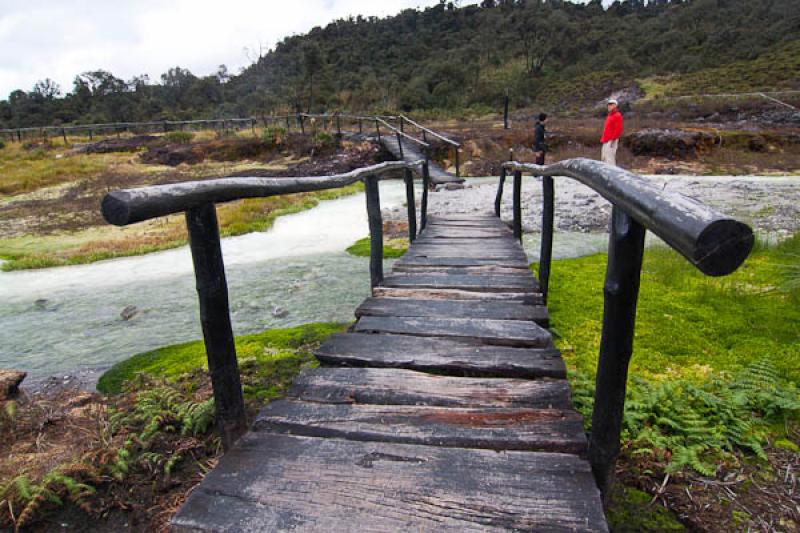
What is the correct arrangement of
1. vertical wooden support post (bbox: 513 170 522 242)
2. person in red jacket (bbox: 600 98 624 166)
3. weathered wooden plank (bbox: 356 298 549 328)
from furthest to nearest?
person in red jacket (bbox: 600 98 624 166), vertical wooden support post (bbox: 513 170 522 242), weathered wooden plank (bbox: 356 298 549 328)

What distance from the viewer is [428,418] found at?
1760 millimetres

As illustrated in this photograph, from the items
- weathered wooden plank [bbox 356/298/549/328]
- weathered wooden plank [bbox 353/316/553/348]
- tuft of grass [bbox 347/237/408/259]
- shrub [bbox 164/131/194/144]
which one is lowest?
tuft of grass [bbox 347/237/408/259]

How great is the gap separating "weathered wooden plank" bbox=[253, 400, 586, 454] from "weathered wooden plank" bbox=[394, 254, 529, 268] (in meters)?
2.41

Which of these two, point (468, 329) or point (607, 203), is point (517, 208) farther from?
point (607, 203)

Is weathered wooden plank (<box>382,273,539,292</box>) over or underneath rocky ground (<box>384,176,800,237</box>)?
over

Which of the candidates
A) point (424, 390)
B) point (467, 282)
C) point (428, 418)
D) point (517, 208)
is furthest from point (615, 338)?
point (517, 208)

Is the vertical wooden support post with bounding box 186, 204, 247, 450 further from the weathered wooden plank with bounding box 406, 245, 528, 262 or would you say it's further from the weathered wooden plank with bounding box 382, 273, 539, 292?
the weathered wooden plank with bounding box 406, 245, 528, 262

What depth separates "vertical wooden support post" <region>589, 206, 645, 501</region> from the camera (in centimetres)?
135

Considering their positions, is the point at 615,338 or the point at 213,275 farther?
the point at 213,275

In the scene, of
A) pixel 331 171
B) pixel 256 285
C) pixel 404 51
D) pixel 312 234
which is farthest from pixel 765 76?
pixel 404 51

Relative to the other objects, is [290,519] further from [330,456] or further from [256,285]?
[256,285]

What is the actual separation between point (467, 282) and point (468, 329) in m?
1.02

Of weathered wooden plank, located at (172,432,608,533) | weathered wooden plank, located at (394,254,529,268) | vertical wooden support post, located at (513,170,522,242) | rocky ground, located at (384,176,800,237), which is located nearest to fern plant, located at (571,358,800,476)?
weathered wooden plank, located at (172,432,608,533)

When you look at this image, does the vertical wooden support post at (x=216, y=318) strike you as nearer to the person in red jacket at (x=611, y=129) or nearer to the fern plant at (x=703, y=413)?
the fern plant at (x=703, y=413)
